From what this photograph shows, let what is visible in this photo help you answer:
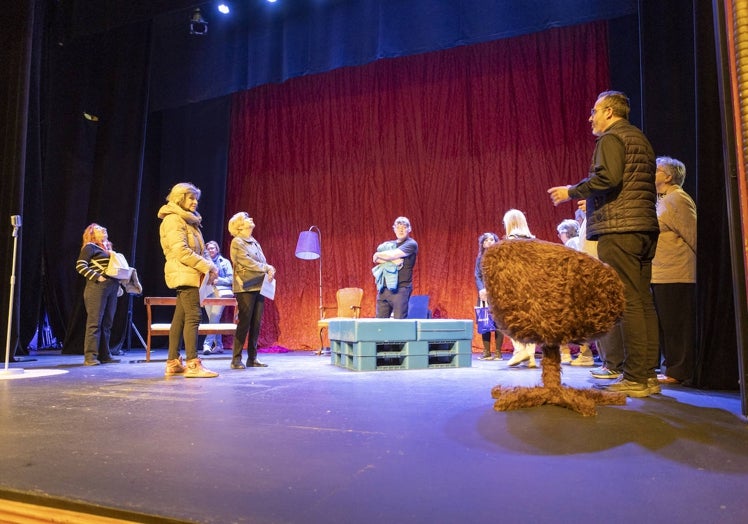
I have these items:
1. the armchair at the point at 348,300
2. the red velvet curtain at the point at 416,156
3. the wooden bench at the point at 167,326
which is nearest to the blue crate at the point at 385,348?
the wooden bench at the point at 167,326

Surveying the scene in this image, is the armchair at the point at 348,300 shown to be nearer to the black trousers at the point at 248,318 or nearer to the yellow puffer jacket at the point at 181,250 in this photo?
the black trousers at the point at 248,318

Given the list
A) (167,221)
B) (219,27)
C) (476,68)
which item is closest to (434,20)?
(476,68)

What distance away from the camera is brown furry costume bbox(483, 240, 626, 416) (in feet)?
8.32

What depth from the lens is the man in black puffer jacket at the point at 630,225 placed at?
2.89 meters

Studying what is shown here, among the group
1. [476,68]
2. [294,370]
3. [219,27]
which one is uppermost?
[219,27]

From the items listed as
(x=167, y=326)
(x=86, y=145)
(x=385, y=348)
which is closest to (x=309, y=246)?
(x=167, y=326)

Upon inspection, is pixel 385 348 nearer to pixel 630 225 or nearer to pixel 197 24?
pixel 630 225

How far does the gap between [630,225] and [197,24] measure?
7487 mm

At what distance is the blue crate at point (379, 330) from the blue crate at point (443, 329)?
0.08 metres

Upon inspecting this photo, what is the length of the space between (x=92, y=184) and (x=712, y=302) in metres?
8.49

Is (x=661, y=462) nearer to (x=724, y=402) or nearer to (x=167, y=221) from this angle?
(x=724, y=402)

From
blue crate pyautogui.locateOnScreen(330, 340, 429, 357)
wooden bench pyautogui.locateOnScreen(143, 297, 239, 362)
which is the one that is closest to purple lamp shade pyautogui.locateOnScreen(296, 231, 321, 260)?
wooden bench pyautogui.locateOnScreen(143, 297, 239, 362)

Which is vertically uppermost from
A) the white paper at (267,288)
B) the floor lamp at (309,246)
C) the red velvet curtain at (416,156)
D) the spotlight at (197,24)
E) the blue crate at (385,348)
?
the spotlight at (197,24)

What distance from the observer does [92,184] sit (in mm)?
8547
